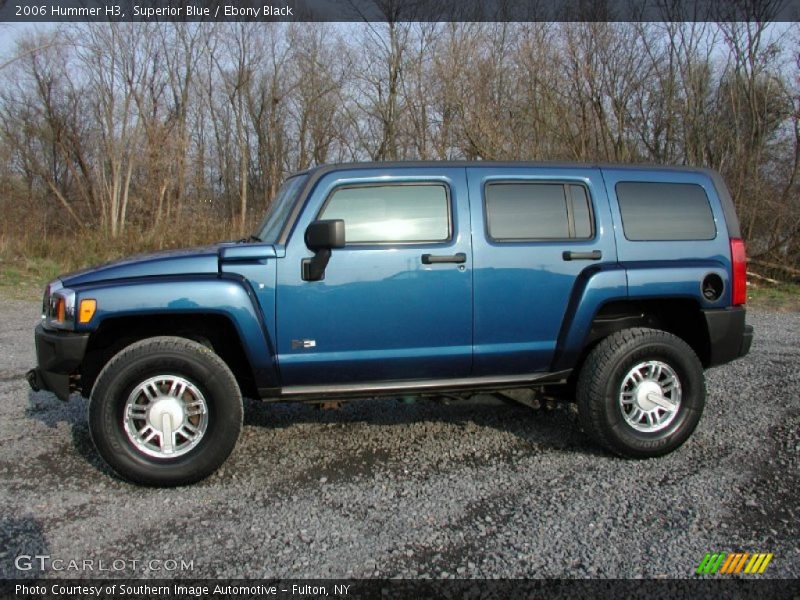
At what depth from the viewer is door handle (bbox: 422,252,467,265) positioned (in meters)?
3.85

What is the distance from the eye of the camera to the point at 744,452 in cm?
418

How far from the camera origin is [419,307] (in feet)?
12.7

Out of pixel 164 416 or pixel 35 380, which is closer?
pixel 164 416

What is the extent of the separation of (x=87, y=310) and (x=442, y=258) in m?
2.07

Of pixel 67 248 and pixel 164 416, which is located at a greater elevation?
pixel 67 248

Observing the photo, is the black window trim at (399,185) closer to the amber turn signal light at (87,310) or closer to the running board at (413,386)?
the running board at (413,386)

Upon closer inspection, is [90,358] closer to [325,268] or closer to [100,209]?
[325,268]

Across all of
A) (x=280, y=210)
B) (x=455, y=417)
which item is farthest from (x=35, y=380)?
(x=455, y=417)

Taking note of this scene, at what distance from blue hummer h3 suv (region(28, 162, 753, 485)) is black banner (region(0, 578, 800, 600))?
995 millimetres

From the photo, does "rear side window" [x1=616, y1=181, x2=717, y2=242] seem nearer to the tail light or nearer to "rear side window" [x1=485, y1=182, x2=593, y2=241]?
the tail light

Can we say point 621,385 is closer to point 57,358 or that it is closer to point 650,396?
point 650,396

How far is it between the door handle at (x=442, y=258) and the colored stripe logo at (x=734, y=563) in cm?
200

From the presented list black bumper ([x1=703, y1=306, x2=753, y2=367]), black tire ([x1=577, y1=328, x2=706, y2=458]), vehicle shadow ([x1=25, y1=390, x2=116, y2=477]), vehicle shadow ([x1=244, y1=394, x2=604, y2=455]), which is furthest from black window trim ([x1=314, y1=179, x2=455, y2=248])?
vehicle shadow ([x1=25, y1=390, x2=116, y2=477])

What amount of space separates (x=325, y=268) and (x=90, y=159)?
23.9 meters
